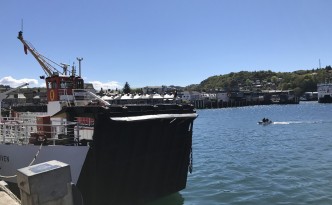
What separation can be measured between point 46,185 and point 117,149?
21.3 ft

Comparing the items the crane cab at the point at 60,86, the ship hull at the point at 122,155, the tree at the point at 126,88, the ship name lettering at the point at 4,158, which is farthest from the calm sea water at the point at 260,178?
the tree at the point at 126,88

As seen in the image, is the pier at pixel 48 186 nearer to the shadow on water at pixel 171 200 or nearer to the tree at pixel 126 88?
the shadow on water at pixel 171 200

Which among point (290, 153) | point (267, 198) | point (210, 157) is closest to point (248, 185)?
point (267, 198)

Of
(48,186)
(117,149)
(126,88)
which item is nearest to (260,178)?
(117,149)

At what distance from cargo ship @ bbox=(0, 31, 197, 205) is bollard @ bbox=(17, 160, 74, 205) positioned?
5172 mm

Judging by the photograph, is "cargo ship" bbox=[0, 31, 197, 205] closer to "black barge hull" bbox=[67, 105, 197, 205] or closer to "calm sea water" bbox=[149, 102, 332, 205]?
"black barge hull" bbox=[67, 105, 197, 205]

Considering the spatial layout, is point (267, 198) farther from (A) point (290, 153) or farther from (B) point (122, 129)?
(A) point (290, 153)

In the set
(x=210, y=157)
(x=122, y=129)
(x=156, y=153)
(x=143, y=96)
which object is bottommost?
(x=210, y=157)

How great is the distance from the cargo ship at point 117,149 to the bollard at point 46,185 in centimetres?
517

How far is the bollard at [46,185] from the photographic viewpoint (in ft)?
19.1

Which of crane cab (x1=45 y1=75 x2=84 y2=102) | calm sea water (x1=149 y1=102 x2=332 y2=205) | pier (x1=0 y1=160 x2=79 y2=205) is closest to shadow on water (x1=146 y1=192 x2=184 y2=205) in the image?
calm sea water (x1=149 y1=102 x2=332 y2=205)

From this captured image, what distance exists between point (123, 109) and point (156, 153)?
7.88 ft

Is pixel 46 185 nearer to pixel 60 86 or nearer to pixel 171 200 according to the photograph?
pixel 171 200

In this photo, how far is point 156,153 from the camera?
13.8m
